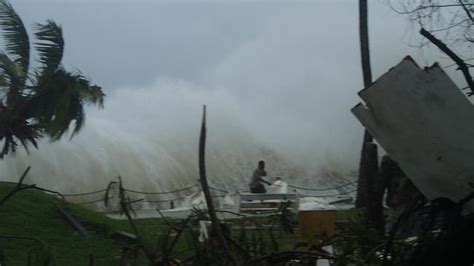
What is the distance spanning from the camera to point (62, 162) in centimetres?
3228

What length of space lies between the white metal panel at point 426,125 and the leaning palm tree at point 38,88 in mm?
14572

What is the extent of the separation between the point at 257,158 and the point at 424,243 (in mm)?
37889

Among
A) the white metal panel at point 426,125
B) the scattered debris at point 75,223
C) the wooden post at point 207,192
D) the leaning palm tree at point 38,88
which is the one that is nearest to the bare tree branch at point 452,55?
the white metal panel at point 426,125

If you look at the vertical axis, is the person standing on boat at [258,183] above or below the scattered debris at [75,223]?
above

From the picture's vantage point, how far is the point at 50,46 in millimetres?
17766

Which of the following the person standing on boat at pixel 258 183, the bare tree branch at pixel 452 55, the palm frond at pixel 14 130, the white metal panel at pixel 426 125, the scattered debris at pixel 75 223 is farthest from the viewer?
the person standing on boat at pixel 258 183

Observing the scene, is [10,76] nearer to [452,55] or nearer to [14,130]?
[14,130]

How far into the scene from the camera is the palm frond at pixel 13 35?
17614mm

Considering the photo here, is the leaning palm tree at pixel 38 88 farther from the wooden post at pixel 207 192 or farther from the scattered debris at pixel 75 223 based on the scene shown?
the wooden post at pixel 207 192

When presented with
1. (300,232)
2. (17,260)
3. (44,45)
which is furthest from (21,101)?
(300,232)

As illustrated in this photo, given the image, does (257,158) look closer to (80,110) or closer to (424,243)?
(80,110)

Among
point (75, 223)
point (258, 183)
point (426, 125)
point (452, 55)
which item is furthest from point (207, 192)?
point (258, 183)

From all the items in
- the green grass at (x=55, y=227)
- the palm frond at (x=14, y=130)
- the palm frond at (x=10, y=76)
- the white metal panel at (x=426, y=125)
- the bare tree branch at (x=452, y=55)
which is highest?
the palm frond at (x=10, y=76)

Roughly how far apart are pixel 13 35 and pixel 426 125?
15546mm
